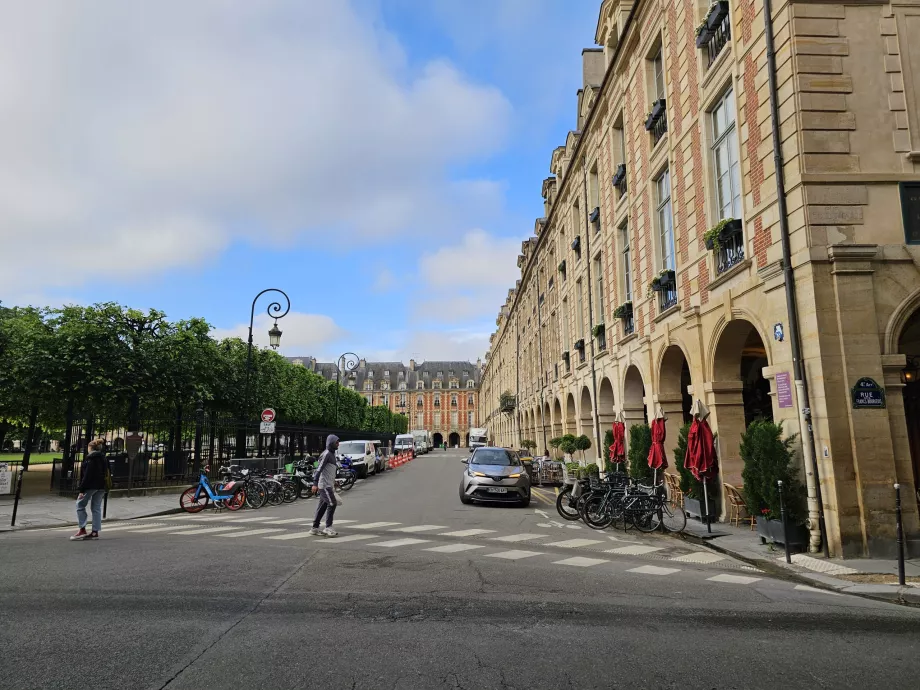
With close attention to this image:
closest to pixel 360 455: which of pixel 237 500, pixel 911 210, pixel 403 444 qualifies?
pixel 237 500

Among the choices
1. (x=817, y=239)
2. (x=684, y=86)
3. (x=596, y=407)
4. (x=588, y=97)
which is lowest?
(x=596, y=407)

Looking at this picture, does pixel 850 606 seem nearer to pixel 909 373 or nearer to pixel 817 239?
pixel 817 239

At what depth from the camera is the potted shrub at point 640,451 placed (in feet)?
52.0

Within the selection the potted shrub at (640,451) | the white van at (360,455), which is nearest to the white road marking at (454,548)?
the potted shrub at (640,451)

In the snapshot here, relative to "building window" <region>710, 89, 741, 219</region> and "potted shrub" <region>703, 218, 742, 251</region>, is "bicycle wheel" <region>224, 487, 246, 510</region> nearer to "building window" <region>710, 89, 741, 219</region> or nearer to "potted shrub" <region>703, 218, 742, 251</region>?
"potted shrub" <region>703, 218, 742, 251</region>

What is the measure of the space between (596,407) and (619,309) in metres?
4.98

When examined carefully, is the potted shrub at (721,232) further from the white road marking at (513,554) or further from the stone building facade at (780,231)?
the white road marking at (513,554)

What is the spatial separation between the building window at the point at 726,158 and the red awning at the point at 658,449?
5331mm

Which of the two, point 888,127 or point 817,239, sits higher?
point 888,127

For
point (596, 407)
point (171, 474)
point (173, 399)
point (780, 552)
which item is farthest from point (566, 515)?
point (173, 399)

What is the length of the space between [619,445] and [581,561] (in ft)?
35.0

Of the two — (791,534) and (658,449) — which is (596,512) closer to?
(658,449)

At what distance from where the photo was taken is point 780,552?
29.3 feet

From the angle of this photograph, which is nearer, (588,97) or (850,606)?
(850,606)
